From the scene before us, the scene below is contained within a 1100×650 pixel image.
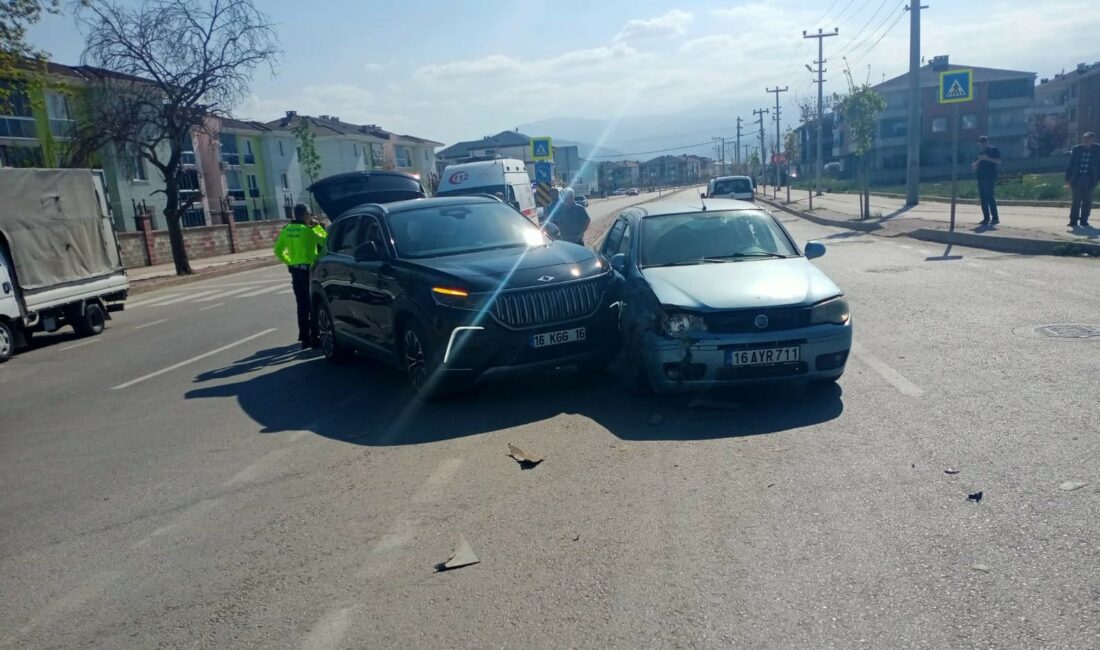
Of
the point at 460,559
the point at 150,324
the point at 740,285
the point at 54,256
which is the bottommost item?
the point at 150,324

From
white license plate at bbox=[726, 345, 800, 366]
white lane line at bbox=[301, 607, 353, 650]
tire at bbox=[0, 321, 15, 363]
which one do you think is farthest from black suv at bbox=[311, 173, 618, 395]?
tire at bbox=[0, 321, 15, 363]

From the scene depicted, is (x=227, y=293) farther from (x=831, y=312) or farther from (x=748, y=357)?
(x=831, y=312)

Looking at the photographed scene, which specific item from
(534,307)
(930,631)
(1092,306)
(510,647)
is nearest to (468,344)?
(534,307)

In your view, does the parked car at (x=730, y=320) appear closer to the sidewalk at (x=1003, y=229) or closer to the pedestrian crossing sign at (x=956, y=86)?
the sidewalk at (x=1003, y=229)

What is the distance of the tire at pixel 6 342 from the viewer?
14047mm

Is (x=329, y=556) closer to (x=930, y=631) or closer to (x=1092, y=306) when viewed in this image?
(x=930, y=631)

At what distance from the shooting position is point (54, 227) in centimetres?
1603

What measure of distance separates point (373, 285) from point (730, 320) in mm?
3792

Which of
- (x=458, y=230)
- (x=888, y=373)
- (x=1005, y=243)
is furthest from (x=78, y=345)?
(x=1005, y=243)

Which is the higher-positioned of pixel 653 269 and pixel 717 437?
pixel 653 269

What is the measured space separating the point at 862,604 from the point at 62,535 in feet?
15.2

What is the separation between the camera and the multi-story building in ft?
252

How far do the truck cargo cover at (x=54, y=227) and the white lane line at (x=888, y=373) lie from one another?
13178mm

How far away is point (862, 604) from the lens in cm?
368
